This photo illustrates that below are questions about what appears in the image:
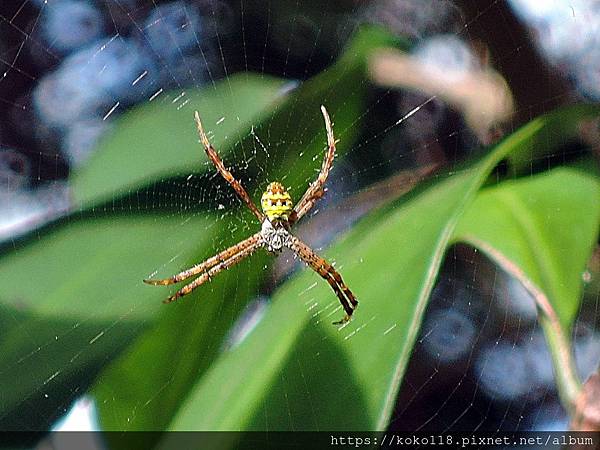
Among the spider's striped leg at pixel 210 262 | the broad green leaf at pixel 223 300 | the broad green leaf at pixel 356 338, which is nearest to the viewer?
the broad green leaf at pixel 356 338

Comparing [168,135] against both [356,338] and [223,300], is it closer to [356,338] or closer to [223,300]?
[223,300]

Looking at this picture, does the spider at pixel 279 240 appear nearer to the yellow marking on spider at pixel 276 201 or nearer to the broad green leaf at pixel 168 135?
the yellow marking on spider at pixel 276 201

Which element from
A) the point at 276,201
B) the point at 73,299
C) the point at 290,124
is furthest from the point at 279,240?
the point at 73,299

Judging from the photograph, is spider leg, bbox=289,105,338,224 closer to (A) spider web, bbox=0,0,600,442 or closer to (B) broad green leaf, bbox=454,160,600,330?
(A) spider web, bbox=0,0,600,442

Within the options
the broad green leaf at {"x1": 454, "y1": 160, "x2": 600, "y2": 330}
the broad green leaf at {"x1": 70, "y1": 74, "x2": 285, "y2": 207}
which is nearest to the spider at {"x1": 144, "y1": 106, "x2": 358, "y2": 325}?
the broad green leaf at {"x1": 70, "y1": 74, "x2": 285, "y2": 207}

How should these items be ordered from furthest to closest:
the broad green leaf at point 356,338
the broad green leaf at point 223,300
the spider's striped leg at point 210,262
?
the spider's striped leg at point 210,262, the broad green leaf at point 223,300, the broad green leaf at point 356,338

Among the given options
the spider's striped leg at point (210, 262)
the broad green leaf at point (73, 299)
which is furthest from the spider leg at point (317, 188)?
the broad green leaf at point (73, 299)
